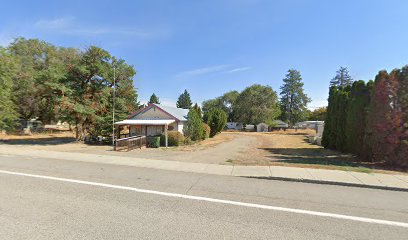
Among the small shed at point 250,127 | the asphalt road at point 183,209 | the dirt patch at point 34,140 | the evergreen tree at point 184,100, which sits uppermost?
→ the evergreen tree at point 184,100

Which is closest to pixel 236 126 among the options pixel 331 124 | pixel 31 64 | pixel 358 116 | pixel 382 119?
pixel 331 124

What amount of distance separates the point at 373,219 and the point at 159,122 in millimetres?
18582

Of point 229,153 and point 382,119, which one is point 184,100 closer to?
point 229,153

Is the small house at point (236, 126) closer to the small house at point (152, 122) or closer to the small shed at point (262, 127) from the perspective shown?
the small shed at point (262, 127)

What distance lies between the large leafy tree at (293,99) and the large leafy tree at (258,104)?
12302 mm

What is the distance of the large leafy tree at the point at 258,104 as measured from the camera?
69.3 metres

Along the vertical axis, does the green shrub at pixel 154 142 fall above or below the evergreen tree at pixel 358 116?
below

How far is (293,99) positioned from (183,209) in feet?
277

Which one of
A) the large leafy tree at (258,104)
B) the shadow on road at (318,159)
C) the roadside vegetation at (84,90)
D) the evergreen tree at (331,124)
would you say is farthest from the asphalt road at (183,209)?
the large leafy tree at (258,104)

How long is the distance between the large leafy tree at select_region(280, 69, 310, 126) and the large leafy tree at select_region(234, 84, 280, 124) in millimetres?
12302

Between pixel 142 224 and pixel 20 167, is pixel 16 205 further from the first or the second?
pixel 20 167

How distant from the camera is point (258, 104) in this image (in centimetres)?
7112

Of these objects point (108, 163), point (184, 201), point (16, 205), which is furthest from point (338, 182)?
point (108, 163)

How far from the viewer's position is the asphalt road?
3760 mm
